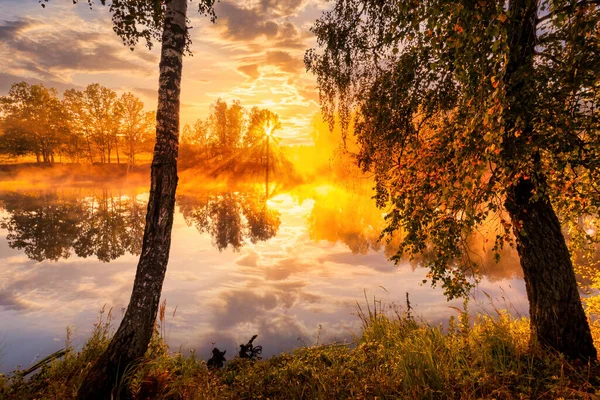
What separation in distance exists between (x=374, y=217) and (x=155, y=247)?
25.9 m

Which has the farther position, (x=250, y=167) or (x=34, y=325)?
(x=250, y=167)

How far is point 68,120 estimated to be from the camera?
200 feet

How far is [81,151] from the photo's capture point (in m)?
64.4

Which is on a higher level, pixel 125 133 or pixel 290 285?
pixel 125 133

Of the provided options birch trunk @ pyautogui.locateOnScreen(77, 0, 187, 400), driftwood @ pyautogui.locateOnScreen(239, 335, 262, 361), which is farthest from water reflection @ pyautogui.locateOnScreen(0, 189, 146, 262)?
birch trunk @ pyautogui.locateOnScreen(77, 0, 187, 400)

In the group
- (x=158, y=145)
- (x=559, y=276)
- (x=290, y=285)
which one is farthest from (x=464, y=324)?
(x=290, y=285)

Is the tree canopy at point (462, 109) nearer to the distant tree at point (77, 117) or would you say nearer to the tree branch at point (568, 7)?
the tree branch at point (568, 7)

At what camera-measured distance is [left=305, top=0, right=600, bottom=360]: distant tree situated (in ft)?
10.0

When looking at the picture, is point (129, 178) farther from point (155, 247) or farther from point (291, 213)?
point (155, 247)

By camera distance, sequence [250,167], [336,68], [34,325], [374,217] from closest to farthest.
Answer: [336,68], [34,325], [374,217], [250,167]

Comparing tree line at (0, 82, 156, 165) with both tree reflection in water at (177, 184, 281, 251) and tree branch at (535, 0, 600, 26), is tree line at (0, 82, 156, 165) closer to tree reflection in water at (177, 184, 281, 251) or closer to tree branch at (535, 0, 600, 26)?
tree reflection in water at (177, 184, 281, 251)

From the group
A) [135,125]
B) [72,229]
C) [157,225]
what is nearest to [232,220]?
[72,229]

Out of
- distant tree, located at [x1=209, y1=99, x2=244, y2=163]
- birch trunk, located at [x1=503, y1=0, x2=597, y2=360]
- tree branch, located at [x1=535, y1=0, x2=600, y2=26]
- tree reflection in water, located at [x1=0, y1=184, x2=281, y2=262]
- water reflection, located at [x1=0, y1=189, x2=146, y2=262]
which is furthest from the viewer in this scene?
distant tree, located at [x1=209, y1=99, x2=244, y2=163]

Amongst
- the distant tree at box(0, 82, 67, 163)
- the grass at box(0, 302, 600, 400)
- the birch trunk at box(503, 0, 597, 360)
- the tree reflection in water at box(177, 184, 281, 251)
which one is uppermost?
the distant tree at box(0, 82, 67, 163)
